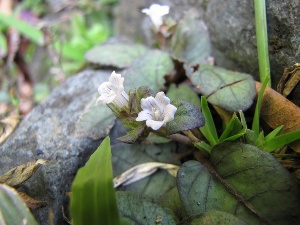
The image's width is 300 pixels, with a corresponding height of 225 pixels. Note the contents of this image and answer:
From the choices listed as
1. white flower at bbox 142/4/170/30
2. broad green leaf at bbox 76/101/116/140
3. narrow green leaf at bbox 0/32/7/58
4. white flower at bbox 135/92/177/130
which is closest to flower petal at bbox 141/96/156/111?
white flower at bbox 135/92/177/130

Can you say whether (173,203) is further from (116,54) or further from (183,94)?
(116,54)

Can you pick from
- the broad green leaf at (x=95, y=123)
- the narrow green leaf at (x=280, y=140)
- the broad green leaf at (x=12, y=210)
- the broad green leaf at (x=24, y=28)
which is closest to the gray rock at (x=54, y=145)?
the broad green leaf at (x=95, y=123)

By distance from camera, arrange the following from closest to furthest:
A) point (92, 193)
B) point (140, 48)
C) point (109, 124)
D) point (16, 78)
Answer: point (92, 193) < point (109, 124) < point (140, 48) < point (16, 78)

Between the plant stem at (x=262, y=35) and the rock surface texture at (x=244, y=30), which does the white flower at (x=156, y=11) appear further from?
the plant stem at (x=262, y=35)

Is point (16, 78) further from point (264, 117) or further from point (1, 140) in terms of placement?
point (264, 117)

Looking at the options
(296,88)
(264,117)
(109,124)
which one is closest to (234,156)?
(264,117)

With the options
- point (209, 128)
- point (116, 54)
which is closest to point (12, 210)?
point (209, 128)
